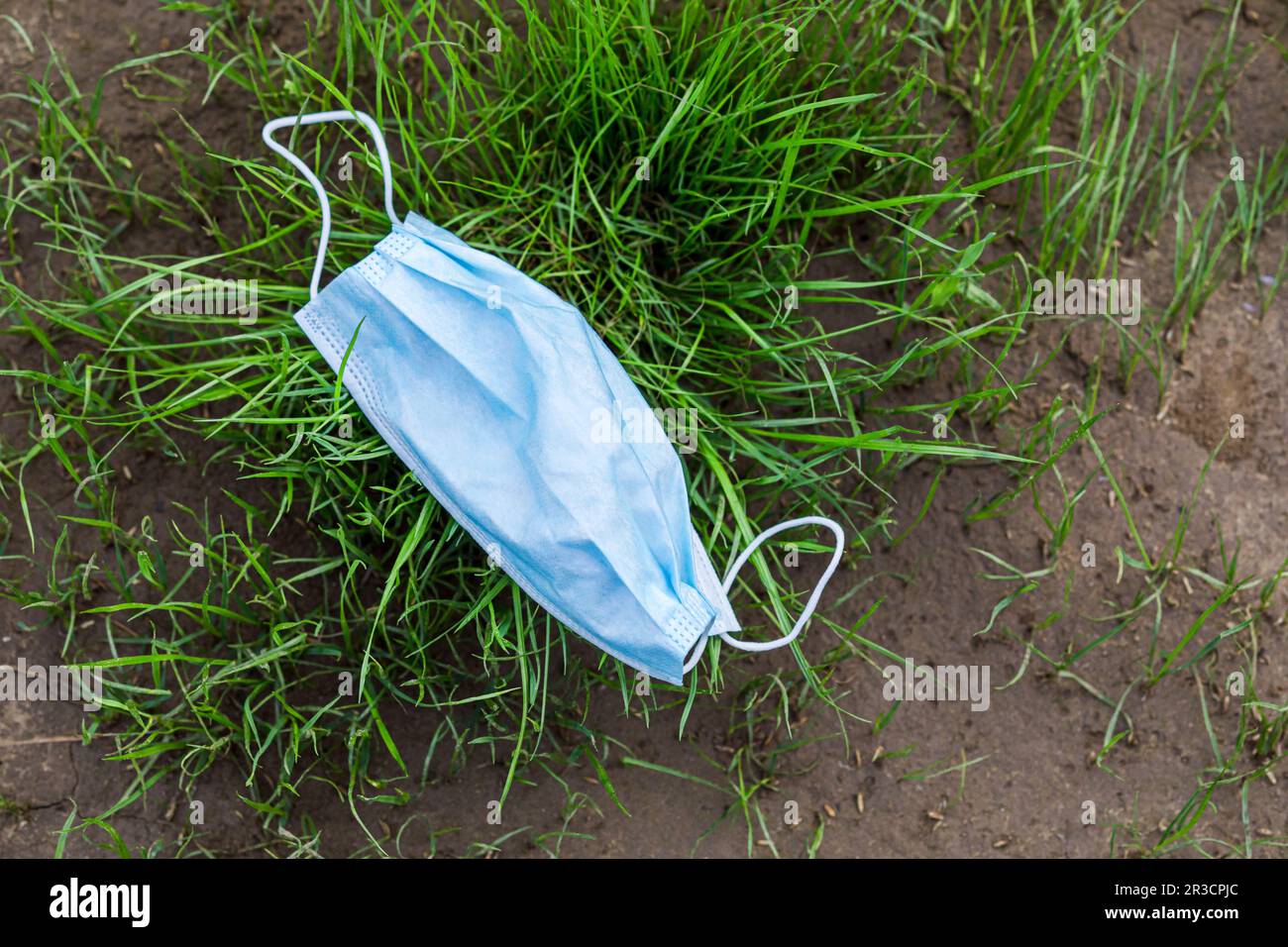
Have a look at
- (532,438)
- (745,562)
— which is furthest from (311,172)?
(745,562)

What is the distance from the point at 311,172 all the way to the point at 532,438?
783mm

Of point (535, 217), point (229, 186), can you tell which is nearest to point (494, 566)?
point (535, 217)

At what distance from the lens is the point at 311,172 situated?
2514 mm

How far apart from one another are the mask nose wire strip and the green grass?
2.0 inches

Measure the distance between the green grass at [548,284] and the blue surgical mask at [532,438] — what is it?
89mm

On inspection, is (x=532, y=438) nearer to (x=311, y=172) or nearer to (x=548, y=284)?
(x=548, y=284)

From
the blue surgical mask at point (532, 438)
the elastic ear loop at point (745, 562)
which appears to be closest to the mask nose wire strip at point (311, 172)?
the blue surgical mask at point (532, 438)

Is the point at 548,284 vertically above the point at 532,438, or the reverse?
the point at 548,284

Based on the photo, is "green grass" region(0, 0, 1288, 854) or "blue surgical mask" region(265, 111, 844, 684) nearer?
"blue surgical mask" region(265, 111, 844, 684)

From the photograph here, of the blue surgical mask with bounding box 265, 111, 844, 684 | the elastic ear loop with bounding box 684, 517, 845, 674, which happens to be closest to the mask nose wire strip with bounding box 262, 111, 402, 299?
the blue surgical mask with bounding box 265, 111, 844, 684

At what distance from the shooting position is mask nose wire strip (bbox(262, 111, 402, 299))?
2395 mm

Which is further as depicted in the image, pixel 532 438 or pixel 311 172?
pixel 311 172

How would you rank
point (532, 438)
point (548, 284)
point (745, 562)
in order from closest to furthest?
point (532, 438) → point (745, 562) → point (548, 284)

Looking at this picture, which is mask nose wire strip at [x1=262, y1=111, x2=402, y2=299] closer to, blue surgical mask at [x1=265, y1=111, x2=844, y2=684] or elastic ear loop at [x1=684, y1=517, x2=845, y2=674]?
blue surgical mask at [x1=265, y1=111, x2=844, y2=684]
